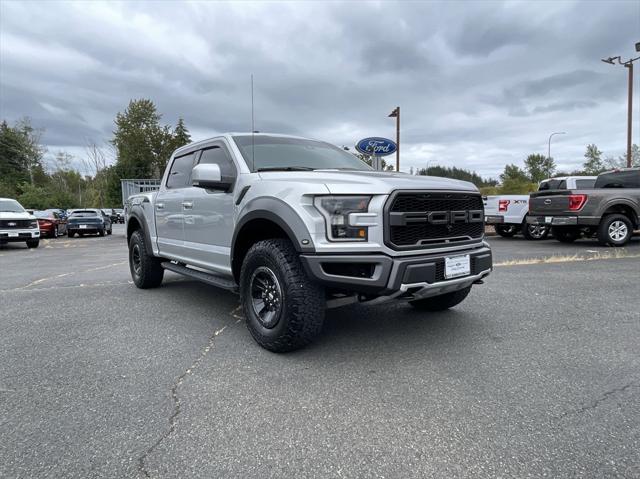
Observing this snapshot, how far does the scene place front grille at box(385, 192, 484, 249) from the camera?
118 inches

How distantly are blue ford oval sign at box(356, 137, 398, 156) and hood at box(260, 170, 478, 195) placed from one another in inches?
445

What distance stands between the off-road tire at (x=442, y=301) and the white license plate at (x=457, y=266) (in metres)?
0.87

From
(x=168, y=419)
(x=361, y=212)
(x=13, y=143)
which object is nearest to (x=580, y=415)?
(x=361, y=212)

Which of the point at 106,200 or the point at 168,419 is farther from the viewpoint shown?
the point at 106,200

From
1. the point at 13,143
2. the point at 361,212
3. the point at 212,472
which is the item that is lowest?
the point at 212,472

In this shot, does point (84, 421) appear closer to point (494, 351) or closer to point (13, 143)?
point (494, 351)

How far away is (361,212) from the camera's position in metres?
3.01

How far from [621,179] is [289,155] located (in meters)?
10.2

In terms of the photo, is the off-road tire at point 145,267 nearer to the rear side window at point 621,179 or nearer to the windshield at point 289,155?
the windshield at point 289,155

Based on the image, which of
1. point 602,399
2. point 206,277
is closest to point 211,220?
point 206,277

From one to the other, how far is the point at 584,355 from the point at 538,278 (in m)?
3.34

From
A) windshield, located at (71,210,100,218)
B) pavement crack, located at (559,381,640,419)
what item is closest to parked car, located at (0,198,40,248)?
windshield, located at (71,210,100,218)

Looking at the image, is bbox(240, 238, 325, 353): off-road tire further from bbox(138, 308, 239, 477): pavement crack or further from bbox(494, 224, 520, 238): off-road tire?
bbox(494, 224, 520, 238): off-road tire

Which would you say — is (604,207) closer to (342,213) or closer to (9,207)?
(342,213)
